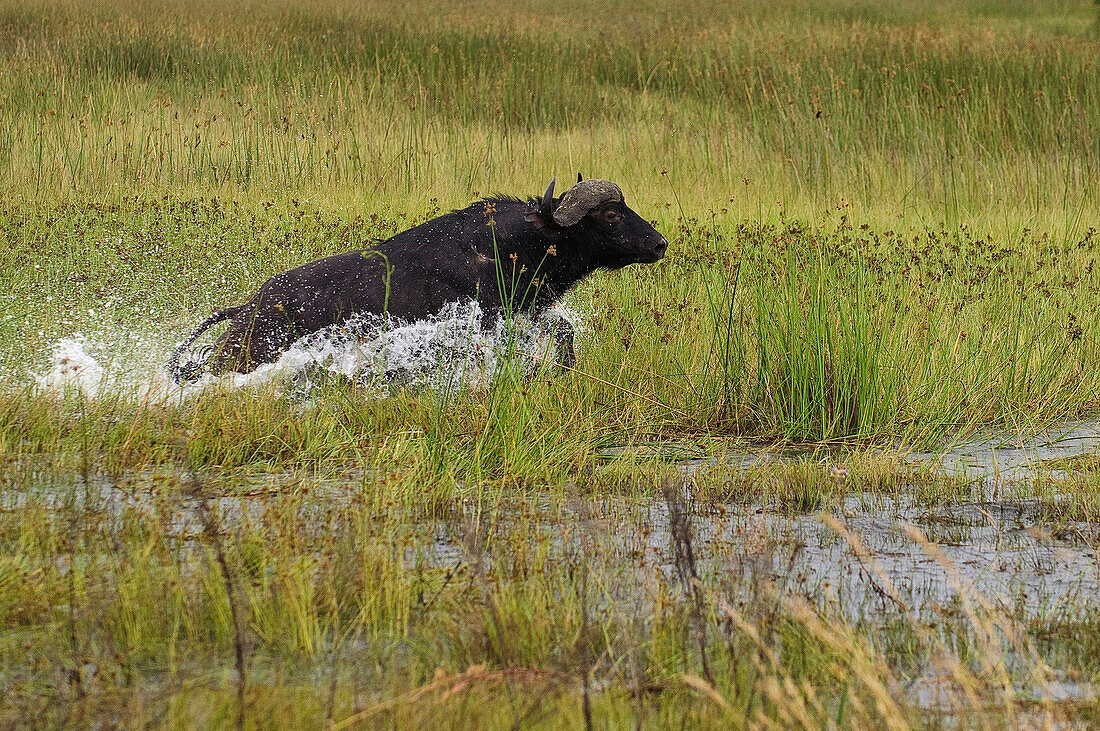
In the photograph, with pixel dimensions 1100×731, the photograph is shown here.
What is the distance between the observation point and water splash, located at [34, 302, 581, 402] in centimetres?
591

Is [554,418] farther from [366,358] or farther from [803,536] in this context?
[803,536]

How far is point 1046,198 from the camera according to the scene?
12.1 metres

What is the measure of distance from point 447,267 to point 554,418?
59.2 inches

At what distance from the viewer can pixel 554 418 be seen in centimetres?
567

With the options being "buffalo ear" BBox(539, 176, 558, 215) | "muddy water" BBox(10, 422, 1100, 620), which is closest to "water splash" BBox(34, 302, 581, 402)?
"buffalo ear" BBox(539, 176, 558, 215)

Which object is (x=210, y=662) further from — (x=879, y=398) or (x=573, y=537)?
(x=879, y=398)

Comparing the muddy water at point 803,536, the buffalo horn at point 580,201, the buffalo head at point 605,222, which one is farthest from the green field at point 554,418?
the buffalo horn at point 580,201

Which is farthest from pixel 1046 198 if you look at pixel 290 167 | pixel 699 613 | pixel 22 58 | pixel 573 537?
pixel 22 58

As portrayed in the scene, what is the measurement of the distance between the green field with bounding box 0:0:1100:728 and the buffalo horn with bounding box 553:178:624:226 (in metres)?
0.85

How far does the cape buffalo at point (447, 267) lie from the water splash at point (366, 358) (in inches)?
3.3

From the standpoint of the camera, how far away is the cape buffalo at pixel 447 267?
663cm

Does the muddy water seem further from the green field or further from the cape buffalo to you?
the cape buffalo

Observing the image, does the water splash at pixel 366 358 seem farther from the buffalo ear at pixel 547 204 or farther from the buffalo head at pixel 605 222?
the buffalo ear at pixel 547 204

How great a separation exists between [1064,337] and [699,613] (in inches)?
201
